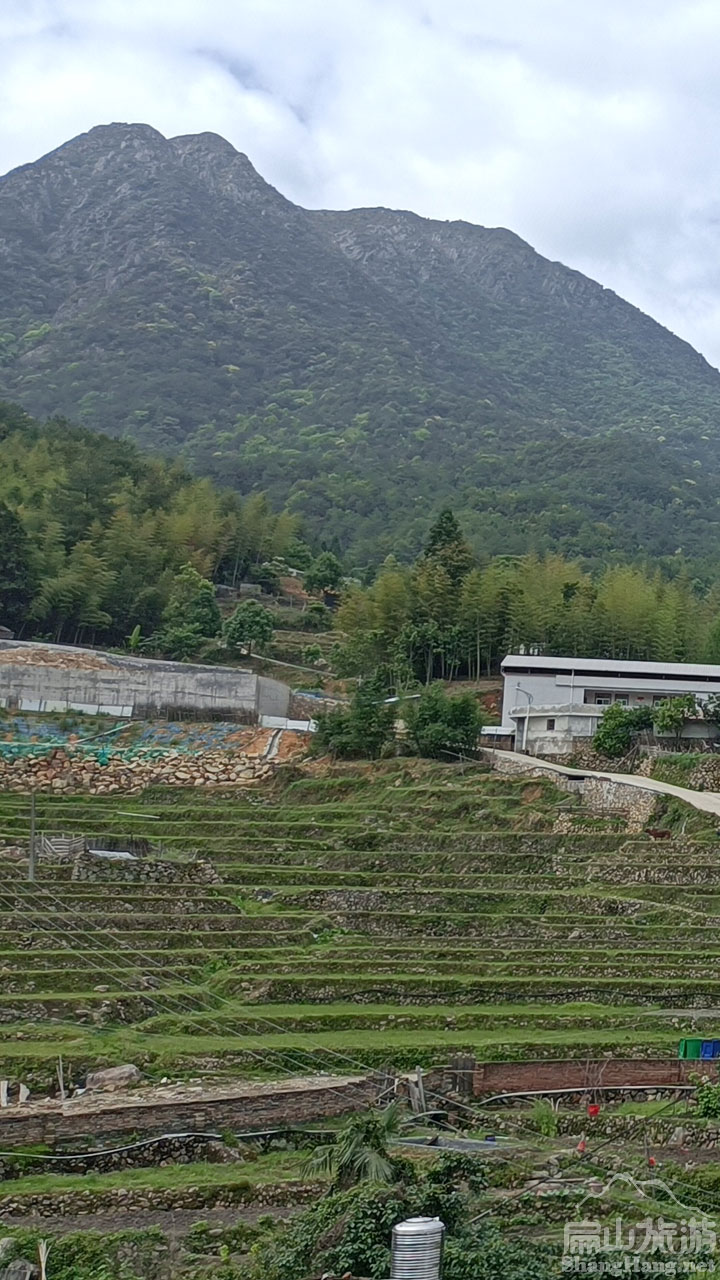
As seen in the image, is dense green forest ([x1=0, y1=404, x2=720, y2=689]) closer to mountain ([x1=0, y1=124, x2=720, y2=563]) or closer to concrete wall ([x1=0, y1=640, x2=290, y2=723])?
concrete wall ([x1=0, y1=640, x2=290, y2=723])

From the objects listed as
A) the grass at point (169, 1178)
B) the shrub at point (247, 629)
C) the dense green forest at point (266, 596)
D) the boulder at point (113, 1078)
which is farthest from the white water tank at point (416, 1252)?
the shrub at point (247, 629)

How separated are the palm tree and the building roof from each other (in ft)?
110

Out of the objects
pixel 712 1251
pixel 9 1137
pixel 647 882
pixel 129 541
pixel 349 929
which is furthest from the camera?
pixel 129 541

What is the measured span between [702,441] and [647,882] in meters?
142

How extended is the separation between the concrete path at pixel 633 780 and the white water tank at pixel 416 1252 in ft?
72.4

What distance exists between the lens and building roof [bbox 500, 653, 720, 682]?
4638 cm

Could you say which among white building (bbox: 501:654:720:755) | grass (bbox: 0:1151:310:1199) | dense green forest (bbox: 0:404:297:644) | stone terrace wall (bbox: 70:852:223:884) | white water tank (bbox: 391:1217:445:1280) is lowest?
grass (bbox: 0:1151:310:1199)

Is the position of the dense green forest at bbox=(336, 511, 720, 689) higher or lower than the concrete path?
higher

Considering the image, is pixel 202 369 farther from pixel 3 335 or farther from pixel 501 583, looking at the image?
pixel 501 583

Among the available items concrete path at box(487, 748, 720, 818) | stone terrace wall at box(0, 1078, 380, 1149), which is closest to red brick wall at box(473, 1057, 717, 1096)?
stone terrace wall at box(0, 1078, 380, 1149)

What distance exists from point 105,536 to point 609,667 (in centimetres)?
2531

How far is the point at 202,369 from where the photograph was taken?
158m

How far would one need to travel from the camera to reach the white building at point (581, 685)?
4509 cm

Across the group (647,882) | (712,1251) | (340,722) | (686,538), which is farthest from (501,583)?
(686,538)
